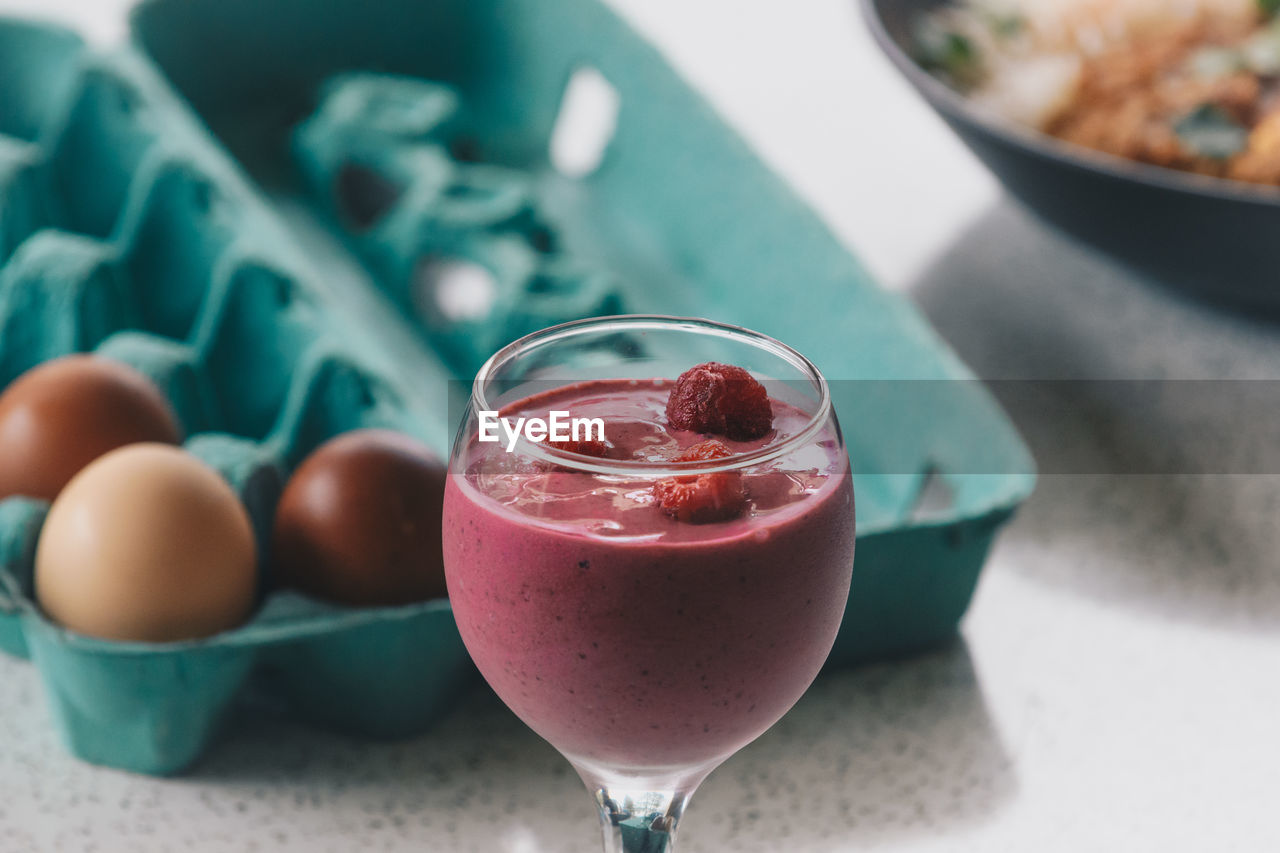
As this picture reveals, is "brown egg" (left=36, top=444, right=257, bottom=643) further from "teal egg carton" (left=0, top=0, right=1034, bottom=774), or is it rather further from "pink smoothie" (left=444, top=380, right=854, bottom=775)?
"pink smoothie" (left=444, top=380, right=854, bottom=775)

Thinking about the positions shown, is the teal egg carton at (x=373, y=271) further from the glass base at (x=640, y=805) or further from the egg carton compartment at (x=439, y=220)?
the glass base at (x=640, y=805)

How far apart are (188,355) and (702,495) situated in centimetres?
71

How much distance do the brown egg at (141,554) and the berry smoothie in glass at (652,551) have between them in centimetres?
28

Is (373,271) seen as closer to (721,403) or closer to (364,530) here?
(364,530)

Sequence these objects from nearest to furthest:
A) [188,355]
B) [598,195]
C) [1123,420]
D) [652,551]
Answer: [652,551], [188,355], [1123,420], [598,195]

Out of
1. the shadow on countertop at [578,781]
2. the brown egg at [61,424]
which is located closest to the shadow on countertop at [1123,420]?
the shadow on countertop at [578,781]

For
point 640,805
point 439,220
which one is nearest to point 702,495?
point 640,805

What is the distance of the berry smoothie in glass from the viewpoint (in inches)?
20.1

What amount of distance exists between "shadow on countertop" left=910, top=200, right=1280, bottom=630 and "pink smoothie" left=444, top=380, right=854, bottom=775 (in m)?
0.56

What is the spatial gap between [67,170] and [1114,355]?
115 centimetres

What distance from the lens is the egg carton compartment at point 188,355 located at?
2.60ft

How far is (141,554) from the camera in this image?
789mm

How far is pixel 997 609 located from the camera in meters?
1.00

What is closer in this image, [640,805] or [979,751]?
[640,805]
